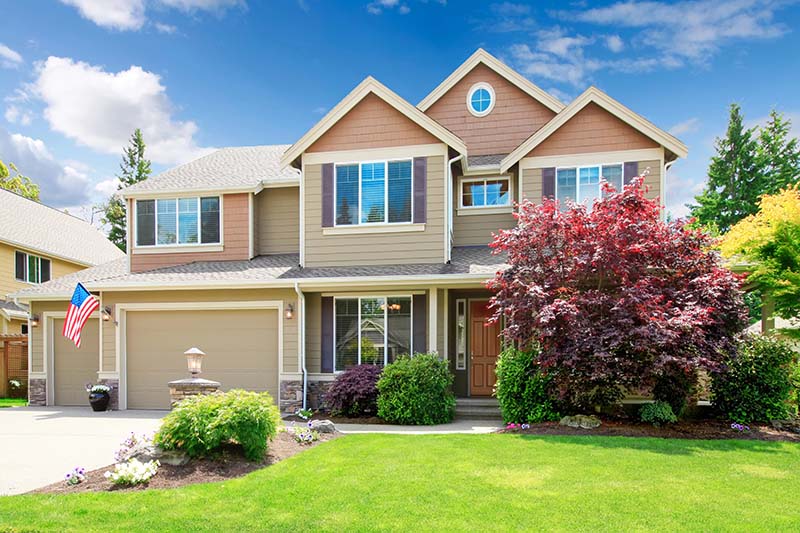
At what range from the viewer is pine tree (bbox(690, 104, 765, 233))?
28.6 meters

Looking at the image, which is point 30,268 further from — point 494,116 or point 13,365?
point 494,116

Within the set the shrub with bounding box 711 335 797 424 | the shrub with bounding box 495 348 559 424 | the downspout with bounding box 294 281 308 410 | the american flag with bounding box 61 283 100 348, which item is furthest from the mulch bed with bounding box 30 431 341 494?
the shrub with bounding box 711 335 797 424

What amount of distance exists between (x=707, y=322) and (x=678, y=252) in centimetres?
129

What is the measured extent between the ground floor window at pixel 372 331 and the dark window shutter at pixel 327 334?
0.12 metres

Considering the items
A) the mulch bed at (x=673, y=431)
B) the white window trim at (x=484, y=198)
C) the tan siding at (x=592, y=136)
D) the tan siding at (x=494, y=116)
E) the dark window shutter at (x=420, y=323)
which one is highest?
the tan siding at (x=494, y=116)

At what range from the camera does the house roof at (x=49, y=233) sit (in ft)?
66.8

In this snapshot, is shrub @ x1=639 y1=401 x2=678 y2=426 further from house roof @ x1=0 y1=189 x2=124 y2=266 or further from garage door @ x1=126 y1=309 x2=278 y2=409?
house roof @ x1=0 y1=189 x2=124 y2=266

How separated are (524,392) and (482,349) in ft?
9.24

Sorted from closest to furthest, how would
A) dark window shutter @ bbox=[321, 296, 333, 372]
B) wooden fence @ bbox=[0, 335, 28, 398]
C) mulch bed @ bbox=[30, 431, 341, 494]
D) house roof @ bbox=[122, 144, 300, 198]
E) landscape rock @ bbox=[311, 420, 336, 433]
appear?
mulch bed @ bbox=[30, 431, 341, 494] → landscape rock @ bbox=[311, 420, 336, 433] → dark window shutter @ bbox=[321, 296, 333, 372] → house roof @ bbox=[122, 144, 300, 198] → wooden fence @ bbox=[0, 335, 28, 398]

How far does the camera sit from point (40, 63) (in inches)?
579

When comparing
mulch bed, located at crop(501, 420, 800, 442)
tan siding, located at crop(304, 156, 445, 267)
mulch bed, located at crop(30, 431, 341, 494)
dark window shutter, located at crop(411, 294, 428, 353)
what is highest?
tan siding, located at crop(304, 156, 445, 267)

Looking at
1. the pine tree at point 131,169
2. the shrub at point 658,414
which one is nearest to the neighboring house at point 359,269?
the shrub at point 658,414

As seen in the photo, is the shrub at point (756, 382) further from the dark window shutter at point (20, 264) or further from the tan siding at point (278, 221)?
the dark window shutter at point (20, 264)

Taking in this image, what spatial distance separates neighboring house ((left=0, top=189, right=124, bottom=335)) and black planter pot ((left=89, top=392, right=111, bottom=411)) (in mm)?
6802
